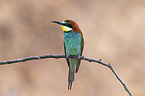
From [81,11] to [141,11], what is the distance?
1042mm

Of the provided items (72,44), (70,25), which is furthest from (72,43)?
(70,25)

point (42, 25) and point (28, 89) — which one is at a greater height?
point (42, 25)

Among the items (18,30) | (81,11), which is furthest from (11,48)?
(81,11)

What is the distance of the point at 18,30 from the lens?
14.3 ft

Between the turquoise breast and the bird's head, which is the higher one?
the bird's head

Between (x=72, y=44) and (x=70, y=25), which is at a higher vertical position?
(x=70, y=25)

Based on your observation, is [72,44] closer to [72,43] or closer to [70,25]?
[72,43]

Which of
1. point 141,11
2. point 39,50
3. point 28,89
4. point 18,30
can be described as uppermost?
point 141,11

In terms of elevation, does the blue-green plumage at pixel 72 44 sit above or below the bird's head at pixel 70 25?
below

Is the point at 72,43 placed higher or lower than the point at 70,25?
lower

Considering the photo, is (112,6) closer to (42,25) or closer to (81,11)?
(81,11)

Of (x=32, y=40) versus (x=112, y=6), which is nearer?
(x=32, y=40)

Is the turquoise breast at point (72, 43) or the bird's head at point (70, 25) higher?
the bird's head at point (70, 25)

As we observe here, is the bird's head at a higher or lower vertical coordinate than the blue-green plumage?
higher
